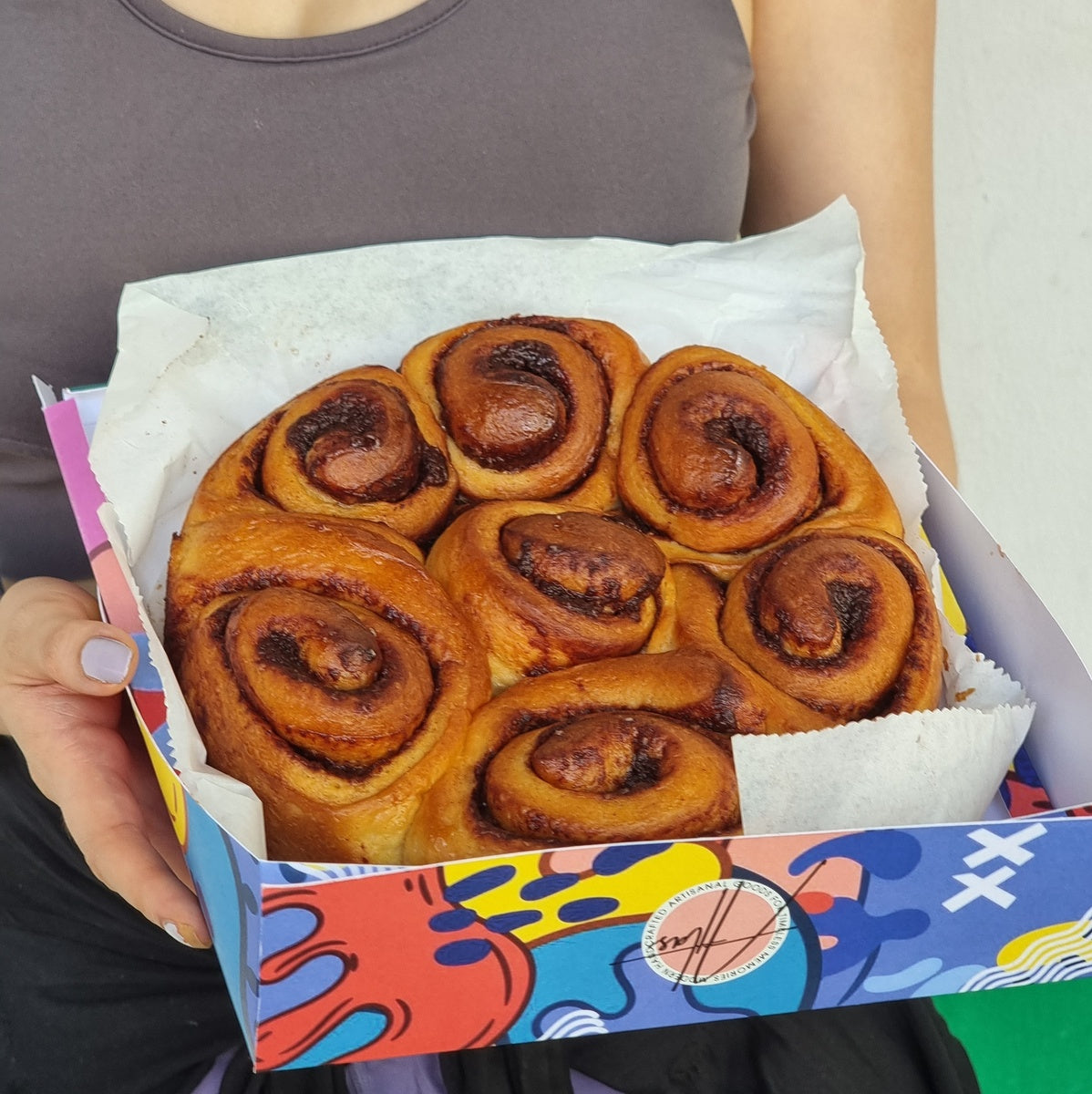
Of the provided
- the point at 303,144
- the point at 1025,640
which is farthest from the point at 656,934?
the point at 303,144

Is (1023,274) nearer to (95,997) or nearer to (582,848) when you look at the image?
(582,848)

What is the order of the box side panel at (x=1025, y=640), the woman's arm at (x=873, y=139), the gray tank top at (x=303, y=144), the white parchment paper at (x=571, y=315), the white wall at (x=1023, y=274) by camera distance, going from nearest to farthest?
1. the white parchment paper at (x=571, y=315)
2. the box side panel at (x=1025, y=640)
3. the gray tank top at (x=303, y=144)
4. the woman's arm at (x=873, y=139)
5. the white wall at (x=1023, y=274)

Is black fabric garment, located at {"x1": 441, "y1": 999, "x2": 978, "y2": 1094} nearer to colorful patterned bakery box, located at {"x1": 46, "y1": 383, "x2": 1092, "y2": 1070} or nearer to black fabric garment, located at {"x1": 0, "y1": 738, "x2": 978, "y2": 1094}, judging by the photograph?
black fabric garment, located at {"x1": 0, "y1": 738, "x2": 978, "y2": 1094}

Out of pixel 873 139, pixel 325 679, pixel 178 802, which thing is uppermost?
pixel 873 139

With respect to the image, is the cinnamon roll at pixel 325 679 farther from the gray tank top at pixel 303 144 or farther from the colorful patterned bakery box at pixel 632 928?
the gray tank top at pixel 303 144

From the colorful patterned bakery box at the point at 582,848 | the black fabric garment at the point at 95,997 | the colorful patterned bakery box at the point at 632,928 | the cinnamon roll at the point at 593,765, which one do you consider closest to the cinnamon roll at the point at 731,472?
the colorful patterned bakery box at the point at 582,848

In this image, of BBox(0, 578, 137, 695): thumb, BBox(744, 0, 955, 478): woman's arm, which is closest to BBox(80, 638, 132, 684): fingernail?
BBox(0, 578, 137, 695): thumb
